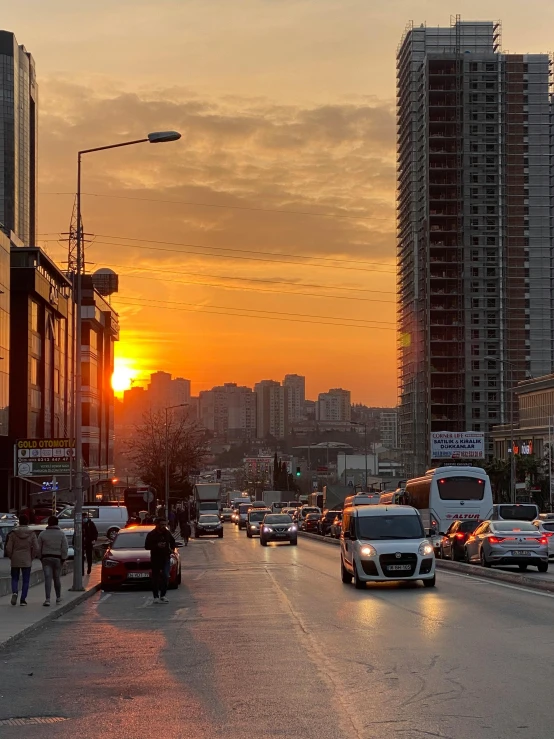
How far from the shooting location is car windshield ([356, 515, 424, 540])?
2611cm

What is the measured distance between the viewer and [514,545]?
31000 mm

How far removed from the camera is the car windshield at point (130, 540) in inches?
1112

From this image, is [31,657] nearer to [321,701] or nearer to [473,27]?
[321,701]

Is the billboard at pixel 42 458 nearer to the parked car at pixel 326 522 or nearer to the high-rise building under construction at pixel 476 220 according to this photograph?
the parked car at pixel 326 522

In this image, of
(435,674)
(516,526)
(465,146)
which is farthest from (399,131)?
(435,674)

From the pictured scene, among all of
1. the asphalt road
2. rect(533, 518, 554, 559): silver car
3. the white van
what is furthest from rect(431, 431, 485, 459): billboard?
the asphalt road

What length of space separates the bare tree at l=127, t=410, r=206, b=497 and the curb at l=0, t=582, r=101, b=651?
8657cm

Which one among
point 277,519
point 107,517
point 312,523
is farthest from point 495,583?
point 312,523

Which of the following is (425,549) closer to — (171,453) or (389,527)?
(389,527)

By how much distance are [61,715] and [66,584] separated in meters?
19.7

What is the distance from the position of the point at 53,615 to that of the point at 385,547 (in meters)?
8.08

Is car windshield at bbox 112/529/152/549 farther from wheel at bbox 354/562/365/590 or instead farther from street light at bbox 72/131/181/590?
wheel at bbox 354/562/365/590

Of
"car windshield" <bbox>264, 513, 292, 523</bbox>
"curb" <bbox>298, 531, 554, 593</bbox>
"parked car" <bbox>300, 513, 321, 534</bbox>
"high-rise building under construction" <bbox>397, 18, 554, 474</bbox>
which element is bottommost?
"parked car" <bbox>300, 513, 321, 534</bbox>

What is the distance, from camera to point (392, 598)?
73.3ft
